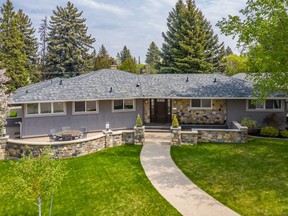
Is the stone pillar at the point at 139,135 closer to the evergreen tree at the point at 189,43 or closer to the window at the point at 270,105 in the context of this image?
the window at the point at 270,105

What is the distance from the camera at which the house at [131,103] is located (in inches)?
691

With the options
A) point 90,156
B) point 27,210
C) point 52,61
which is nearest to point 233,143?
point 90,156

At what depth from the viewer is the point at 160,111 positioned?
2161 centimetres

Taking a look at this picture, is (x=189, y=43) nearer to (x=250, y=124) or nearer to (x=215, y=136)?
(x=250, y=124)

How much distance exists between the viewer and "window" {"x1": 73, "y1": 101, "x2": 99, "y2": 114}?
18531mm

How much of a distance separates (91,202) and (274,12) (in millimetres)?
12226

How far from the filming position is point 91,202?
8.64 meters

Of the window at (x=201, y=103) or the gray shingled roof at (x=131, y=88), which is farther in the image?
the window at (x=201, y=103)

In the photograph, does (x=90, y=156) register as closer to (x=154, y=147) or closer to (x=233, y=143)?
(x=154, y=147)

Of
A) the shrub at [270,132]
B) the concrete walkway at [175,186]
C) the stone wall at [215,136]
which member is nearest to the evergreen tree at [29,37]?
the stone wall at [215,136]

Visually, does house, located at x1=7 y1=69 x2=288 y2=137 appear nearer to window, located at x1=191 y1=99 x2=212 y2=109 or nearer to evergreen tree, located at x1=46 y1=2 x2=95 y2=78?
window, located at x1=191 y1=99 x2=212 y2=109

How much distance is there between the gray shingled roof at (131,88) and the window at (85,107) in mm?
793

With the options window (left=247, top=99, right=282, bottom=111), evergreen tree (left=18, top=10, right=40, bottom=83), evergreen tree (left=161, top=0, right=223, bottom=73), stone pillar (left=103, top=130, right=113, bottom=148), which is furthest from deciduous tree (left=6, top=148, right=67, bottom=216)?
evergreen tree (left=18, top=10, right=40, bottom=83)

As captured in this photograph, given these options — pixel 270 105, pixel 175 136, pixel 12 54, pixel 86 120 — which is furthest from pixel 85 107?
pixel 12 54
